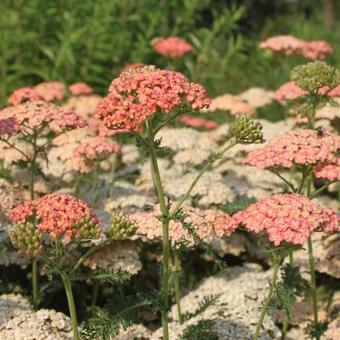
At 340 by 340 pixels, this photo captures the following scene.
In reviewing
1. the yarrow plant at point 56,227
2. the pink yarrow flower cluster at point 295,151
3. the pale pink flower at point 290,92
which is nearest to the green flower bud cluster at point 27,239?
the yarrow plant at point 56,227

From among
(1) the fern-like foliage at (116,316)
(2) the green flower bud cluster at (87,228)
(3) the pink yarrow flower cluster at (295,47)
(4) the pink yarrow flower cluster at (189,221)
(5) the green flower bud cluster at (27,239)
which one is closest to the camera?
(5) the green flower bud cluster at (27,239)

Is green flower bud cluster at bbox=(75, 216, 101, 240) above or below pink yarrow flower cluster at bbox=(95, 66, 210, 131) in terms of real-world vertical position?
below

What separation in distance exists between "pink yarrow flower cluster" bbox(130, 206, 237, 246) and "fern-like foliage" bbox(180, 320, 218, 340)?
1.85ft

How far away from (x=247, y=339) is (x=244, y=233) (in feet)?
5.21

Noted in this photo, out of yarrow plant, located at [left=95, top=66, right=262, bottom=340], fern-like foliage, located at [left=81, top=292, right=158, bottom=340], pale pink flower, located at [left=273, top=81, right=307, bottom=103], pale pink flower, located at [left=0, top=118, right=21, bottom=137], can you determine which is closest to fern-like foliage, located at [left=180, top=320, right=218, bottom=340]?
yarrow plant, located at [left=95, top=66, right=262, bottom=340]

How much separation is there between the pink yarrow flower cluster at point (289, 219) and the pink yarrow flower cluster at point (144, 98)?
0.72 meters

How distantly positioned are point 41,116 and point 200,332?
195cm

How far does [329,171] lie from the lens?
14.9 feet

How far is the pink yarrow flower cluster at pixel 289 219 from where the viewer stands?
3941 mm

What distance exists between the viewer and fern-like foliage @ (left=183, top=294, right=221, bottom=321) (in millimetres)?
5098

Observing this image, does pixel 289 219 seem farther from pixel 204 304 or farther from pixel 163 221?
pixel 204 304

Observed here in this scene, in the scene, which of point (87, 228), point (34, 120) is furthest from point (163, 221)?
point (34, 120)

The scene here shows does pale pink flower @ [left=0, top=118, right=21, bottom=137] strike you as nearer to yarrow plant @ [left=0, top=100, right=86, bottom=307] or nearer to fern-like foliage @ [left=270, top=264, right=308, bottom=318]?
yarrow plant @ [left=0, top=100, right=86, bottom=307]

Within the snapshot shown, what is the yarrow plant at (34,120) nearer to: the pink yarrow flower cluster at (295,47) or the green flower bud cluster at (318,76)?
the green flower bud cluster at (318,76)
